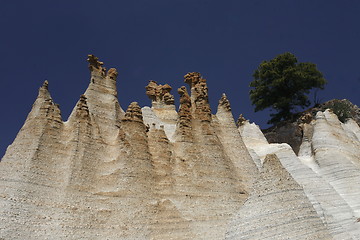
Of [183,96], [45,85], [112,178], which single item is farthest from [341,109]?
[45,85]

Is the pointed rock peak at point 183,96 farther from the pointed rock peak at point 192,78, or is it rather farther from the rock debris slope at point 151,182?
the pointed rock peak at point 192,78

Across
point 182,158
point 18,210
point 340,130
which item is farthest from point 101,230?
point 340,130

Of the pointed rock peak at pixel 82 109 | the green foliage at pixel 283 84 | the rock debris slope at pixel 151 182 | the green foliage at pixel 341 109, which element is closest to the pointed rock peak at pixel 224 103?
the rock debris slope at pixel 151 182

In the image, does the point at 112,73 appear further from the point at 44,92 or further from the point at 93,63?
the point at 44,92

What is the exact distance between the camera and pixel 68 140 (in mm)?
14297

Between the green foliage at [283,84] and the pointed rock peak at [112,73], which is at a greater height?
the green foliage at [283,84]

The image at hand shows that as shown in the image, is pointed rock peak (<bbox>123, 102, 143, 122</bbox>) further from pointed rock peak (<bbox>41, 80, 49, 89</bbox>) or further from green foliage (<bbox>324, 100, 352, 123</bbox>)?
green foliage (<bbox>324, 100, 352, 123</bbox>)

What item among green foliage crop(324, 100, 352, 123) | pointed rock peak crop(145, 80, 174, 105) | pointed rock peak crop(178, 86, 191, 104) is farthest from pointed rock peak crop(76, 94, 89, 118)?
green foliage crop(324, 100, 352, 123)

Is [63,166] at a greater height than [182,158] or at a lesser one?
lesser

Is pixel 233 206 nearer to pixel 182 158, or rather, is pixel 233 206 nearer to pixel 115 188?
pixel 182 158

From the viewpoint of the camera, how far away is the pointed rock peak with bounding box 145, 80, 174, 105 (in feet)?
79.7

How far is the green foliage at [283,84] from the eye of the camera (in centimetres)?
3553

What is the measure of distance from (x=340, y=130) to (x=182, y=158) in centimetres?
1201

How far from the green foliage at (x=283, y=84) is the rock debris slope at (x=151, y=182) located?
53.5 feet
